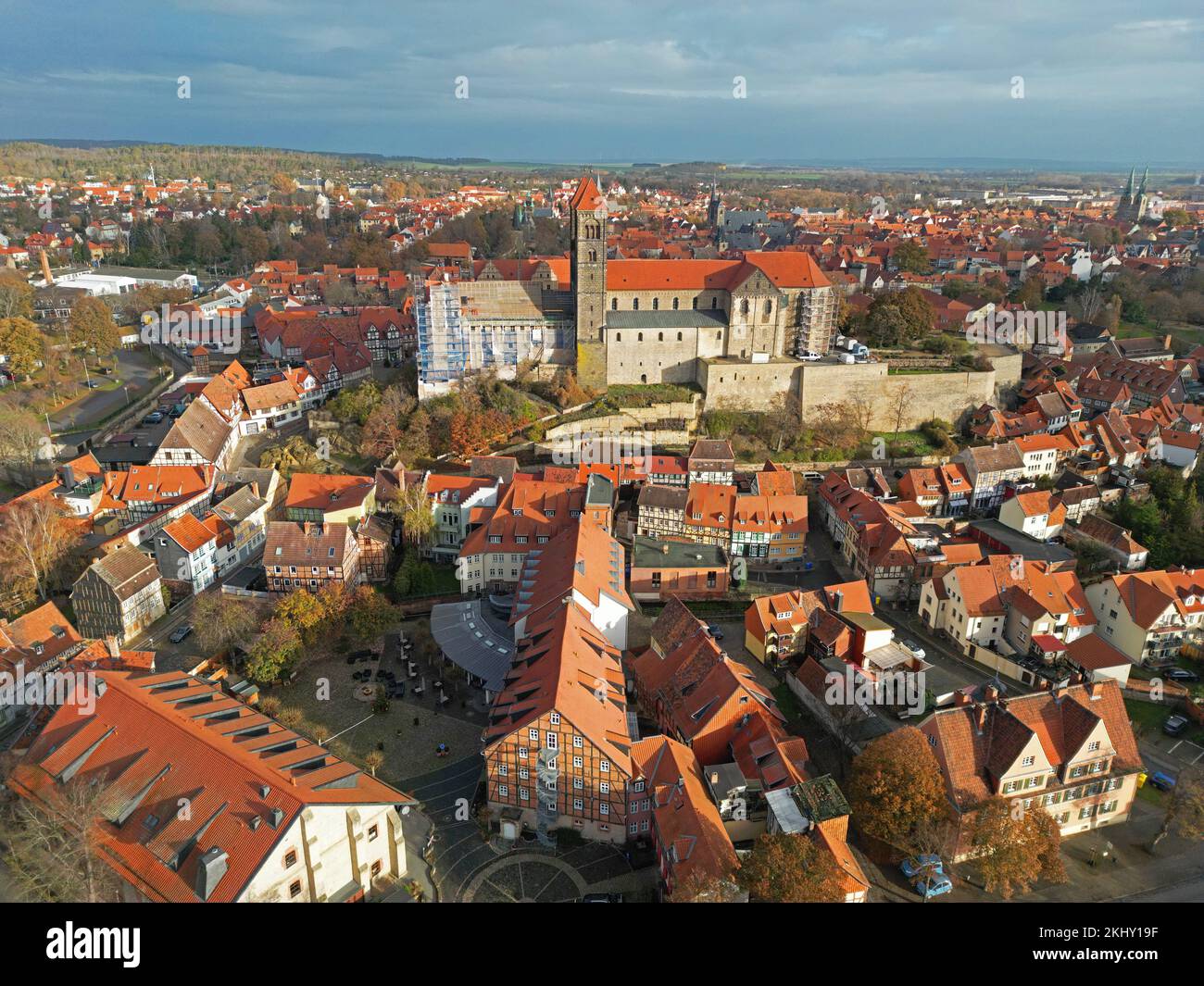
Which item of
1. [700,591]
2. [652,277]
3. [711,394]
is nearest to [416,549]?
[700,591]

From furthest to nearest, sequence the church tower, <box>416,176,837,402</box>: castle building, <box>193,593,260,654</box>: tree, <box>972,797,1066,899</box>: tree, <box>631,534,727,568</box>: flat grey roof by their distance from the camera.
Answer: <box>416,176,837,402</box>: castle building
the church tower
<box>631,534,727,568</box>: flat grey roof
<box>193,593,260,654</box>: tree
<box>972,797,1066,899</box>: tree

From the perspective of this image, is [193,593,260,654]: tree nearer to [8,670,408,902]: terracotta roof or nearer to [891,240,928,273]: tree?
[8,670,408,902]: terracotta roof

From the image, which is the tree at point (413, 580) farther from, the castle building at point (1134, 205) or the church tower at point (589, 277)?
the castle building at point (1134, 205)

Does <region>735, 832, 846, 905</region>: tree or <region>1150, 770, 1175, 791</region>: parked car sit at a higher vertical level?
<region>735, 832, 846, 905</region>: tree

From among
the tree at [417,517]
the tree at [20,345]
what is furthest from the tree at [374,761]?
the tree at [20,345]

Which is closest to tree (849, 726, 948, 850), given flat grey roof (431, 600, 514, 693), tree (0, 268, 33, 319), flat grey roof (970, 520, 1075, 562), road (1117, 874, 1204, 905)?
road (1117, 874, 1204, 905)
